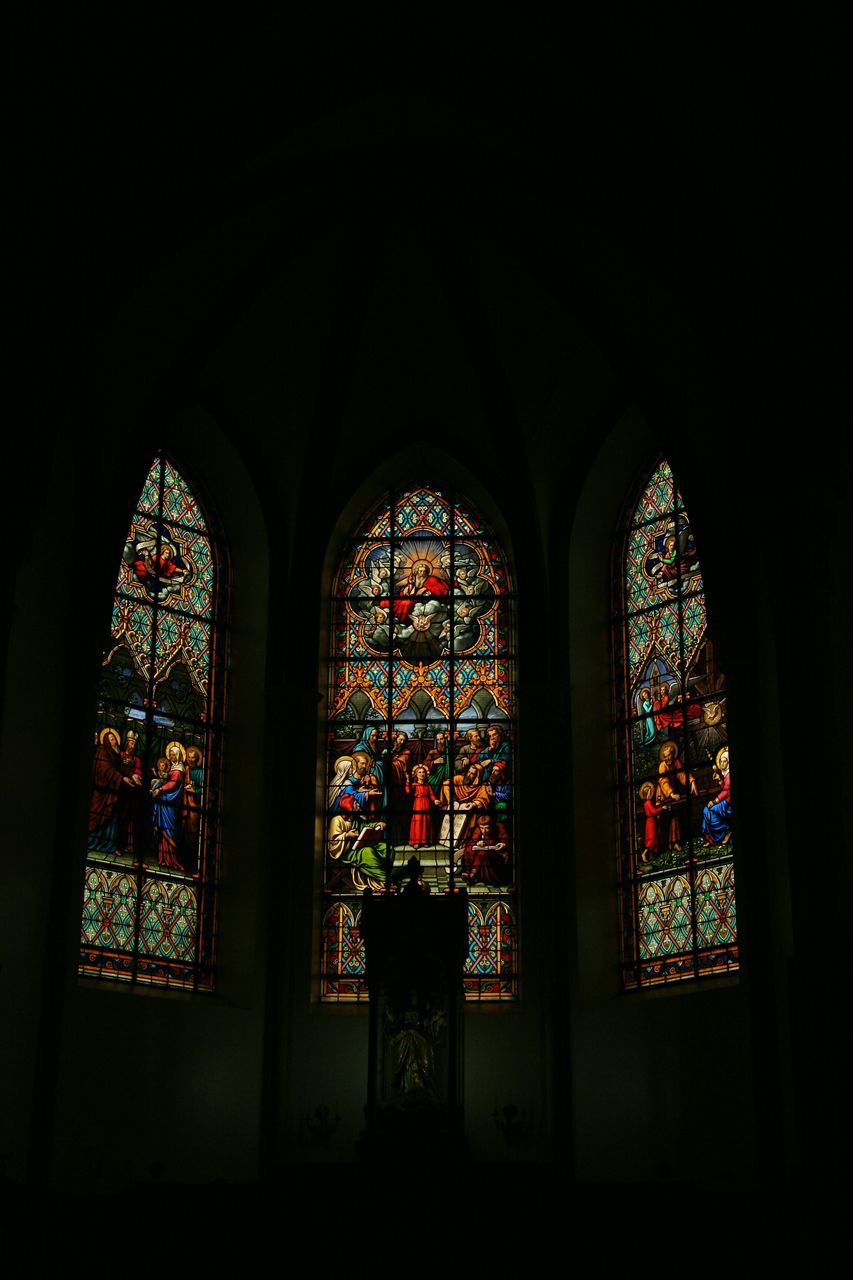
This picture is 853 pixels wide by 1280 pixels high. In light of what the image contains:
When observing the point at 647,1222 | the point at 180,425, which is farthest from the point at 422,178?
the point at 647,1222

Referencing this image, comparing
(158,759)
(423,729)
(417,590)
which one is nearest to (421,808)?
(423,729)

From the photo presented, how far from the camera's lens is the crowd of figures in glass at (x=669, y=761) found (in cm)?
1700

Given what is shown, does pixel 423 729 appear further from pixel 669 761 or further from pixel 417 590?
pixel 669 761

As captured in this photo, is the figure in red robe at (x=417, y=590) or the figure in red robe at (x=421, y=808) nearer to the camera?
the figure in red robe at (x=421, y=808)

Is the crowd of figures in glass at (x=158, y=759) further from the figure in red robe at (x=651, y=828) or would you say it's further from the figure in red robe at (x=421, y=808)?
the figure in red robe at (x=651, y=828)

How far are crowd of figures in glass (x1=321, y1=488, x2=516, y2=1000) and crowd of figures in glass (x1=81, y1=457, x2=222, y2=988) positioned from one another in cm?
117

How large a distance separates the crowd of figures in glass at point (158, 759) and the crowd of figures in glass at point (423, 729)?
1170 mm

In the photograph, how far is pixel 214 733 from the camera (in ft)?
60.2

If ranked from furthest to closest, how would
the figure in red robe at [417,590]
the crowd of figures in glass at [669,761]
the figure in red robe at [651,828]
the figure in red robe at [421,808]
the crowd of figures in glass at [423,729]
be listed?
1. the figure in red robe at [417,590]
2. the figure in red robe at [421,808]
3. the crowd of figures in glass at [423,729]
4. the figure in red robe at [651,828]
5. the crowd of figures in glass at [669,761]

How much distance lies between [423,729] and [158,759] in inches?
97.1

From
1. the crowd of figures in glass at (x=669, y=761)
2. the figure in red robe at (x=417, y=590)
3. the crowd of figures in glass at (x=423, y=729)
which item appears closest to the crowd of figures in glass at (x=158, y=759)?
the crowd of figures in glass at (x=423, y=729)

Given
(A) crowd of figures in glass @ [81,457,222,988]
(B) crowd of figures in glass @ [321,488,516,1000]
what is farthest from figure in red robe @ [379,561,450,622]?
(A) crowd of figures in glass @ [81,457,222,988]

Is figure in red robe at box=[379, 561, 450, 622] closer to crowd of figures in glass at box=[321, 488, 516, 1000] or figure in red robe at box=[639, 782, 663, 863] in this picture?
Result: crowd of figures in glass at box=[321, 488, 516, 1000]

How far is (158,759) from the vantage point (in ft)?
58.7
